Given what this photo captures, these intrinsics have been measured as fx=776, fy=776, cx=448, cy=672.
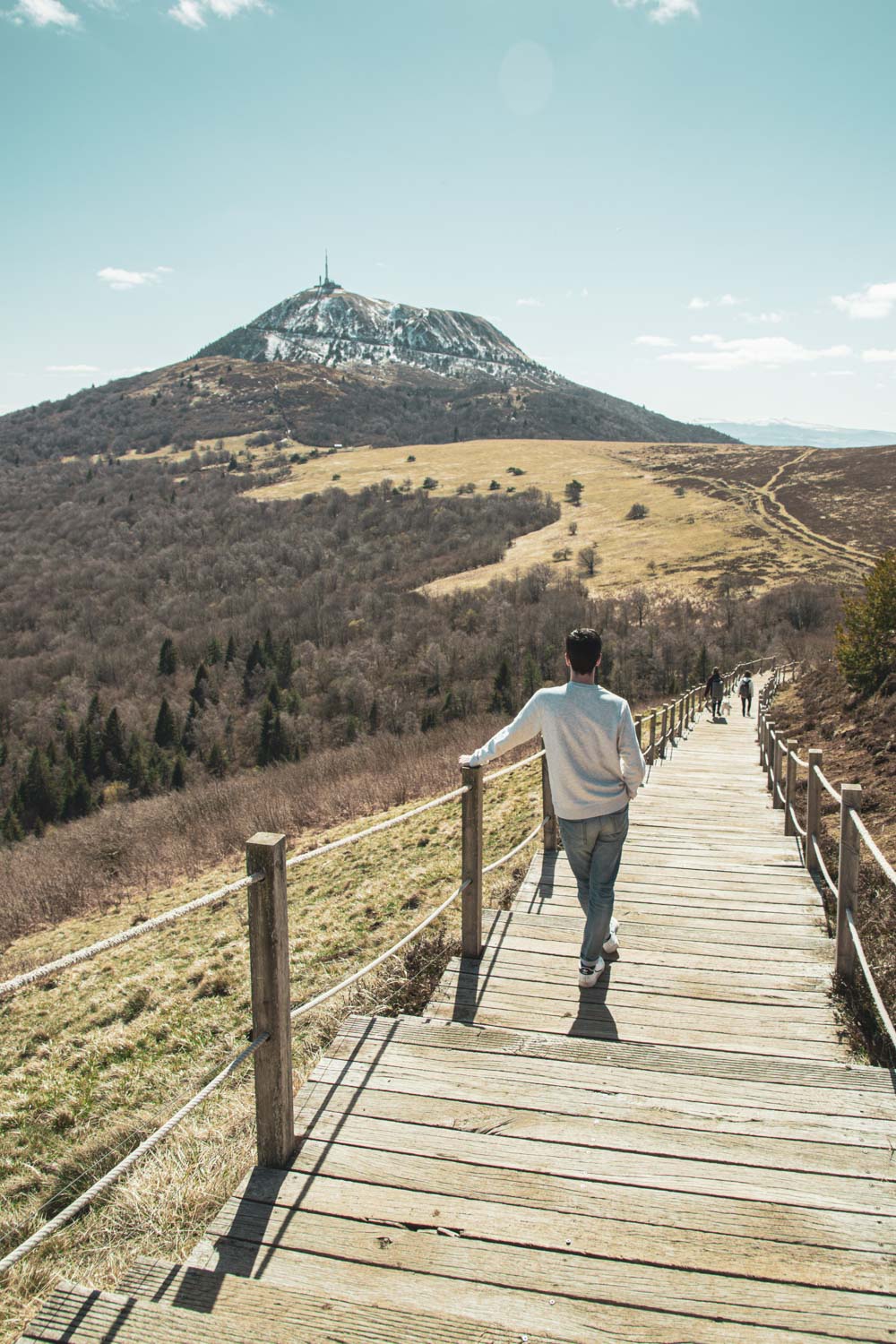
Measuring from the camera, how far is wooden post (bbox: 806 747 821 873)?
6027 millimetres

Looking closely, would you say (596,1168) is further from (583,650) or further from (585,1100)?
(583,650)

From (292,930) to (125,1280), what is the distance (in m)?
7.77

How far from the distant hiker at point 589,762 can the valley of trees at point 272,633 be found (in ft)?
154

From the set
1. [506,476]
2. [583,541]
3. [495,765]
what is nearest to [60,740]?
[495,765]

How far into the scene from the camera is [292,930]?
9789 millimetres

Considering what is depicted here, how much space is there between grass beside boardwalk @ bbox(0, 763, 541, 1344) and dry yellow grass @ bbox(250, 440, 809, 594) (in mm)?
60973

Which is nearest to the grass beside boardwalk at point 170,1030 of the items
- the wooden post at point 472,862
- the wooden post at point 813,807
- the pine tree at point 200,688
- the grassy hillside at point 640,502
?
the wooden post at point 472,862

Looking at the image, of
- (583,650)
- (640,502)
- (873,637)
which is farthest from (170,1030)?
(640,502)

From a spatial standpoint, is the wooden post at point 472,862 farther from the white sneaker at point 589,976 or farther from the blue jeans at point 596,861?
the white sneaker at point 589,976

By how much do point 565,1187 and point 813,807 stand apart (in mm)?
4464

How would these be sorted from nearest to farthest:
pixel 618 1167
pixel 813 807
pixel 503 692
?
pixel 618 1167, pixel 813 807, pixel 503 692

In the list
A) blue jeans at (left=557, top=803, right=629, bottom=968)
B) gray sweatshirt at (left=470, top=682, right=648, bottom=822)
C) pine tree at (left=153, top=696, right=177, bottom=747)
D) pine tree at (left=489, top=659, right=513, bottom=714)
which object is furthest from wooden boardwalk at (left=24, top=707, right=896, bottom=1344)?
pine tree at (left=153, top=696, right=177, bottom=747)

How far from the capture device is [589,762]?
4156 millimetres

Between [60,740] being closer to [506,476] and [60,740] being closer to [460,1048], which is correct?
[460,1048]
